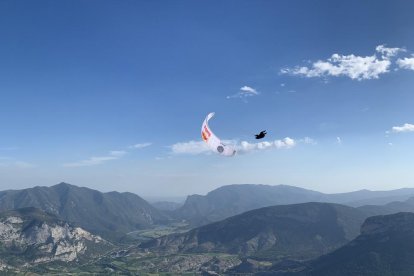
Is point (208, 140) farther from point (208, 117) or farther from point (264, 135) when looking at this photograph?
point (264, 135)

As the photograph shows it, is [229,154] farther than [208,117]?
No

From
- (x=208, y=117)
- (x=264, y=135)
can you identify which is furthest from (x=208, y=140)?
(x=264, y=135)

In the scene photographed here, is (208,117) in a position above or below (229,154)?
above
